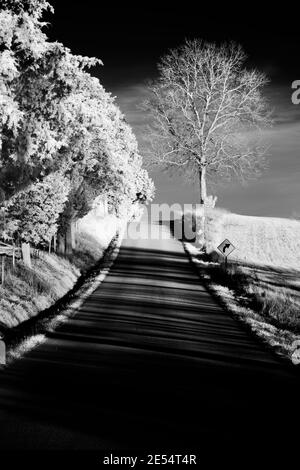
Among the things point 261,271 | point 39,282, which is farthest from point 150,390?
point 261,271

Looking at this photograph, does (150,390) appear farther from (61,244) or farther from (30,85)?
(61,244)

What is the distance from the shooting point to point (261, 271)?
1357 inches

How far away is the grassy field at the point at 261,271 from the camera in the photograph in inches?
675

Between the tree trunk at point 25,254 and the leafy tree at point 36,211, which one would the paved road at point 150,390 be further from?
the leafy tree at point 36,211

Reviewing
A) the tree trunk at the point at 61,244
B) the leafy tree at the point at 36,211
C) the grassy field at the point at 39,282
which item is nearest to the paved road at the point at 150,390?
the grassy field at the point at 39,282

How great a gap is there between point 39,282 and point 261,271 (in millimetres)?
17634

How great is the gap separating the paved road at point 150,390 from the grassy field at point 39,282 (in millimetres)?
2216

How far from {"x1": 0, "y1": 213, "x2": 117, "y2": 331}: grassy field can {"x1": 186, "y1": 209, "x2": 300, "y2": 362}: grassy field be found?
696cm

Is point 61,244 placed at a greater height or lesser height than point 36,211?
lesser

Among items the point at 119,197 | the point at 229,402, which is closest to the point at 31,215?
the point at 119,197

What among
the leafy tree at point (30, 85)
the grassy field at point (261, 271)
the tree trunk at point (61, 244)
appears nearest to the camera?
the leafy tree at point (30, 85)

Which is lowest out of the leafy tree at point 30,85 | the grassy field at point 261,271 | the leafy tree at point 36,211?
the grassy field at point 261,271

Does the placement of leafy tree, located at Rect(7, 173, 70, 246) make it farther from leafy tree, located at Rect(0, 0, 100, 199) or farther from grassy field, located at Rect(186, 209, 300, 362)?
grassy field, located at Rect(186, 209, 300, 362)

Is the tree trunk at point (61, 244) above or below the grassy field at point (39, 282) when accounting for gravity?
above
